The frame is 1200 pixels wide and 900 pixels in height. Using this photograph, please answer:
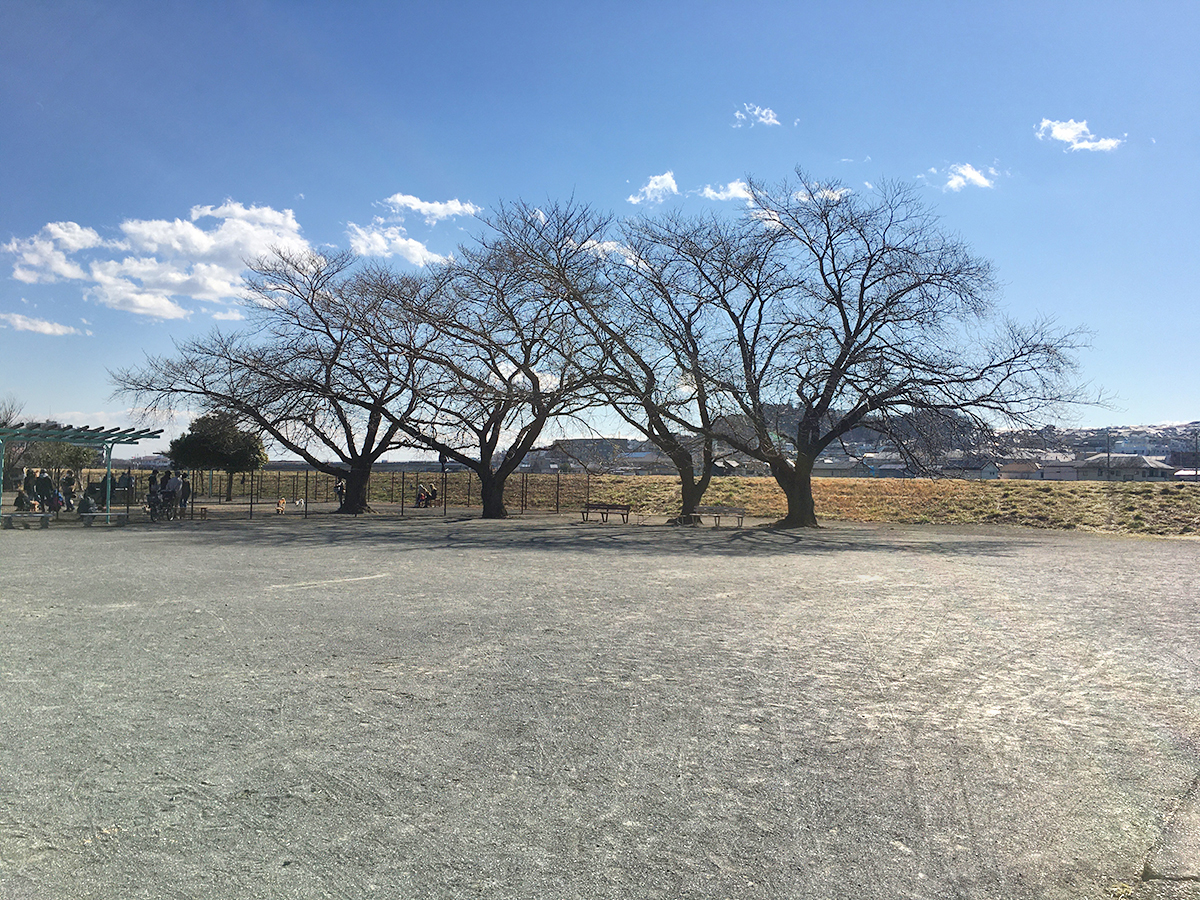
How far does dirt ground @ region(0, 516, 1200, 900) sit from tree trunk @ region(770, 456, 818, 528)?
16.0 metres

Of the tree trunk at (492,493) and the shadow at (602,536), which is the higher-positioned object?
the tree trunk at (492,493)

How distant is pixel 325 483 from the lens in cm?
5575

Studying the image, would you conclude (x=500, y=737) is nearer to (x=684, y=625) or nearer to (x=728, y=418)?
(x=684, y=625)

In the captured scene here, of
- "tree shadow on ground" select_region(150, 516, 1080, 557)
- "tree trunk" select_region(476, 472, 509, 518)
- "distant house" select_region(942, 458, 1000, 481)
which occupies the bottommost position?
"tree shadow on ground" select_region(150, 516, 1080, 557)

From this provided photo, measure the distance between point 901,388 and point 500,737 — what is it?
21.7 meters

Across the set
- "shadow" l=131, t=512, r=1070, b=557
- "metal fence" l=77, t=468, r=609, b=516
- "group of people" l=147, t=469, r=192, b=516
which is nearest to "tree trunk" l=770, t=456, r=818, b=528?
"shadow" l=131, t=512, r=1070, b=557

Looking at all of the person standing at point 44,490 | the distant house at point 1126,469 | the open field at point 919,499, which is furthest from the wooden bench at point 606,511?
the distant house at point 1126,469

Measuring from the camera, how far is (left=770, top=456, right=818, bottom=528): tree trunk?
27.0 metres

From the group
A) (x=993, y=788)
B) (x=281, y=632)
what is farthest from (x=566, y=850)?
(x=281, y=632)

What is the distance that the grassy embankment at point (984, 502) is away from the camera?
→ 29.2 m

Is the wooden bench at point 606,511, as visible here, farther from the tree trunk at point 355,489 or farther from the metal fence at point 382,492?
the tree trunk at point 355,489

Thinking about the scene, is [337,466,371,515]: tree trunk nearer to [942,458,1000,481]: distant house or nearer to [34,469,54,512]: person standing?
[34,469,54,512]: person standing

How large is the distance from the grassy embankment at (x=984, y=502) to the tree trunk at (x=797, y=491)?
584cm

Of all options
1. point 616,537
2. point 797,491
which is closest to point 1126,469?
point 797,491
